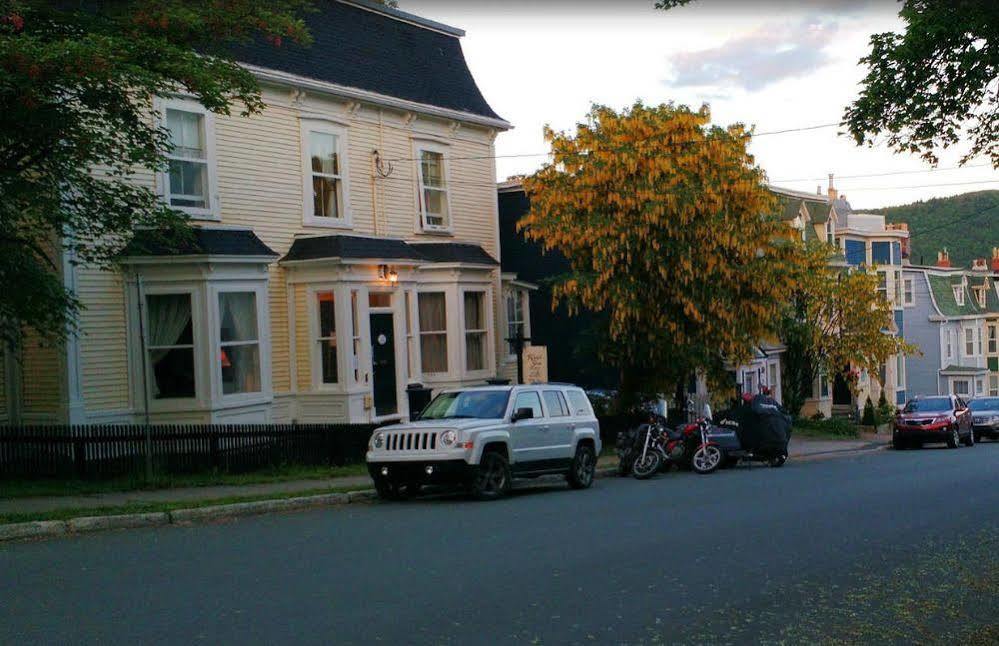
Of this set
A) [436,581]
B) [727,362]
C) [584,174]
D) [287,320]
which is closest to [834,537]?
[436,581]

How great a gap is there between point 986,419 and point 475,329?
71.0ft

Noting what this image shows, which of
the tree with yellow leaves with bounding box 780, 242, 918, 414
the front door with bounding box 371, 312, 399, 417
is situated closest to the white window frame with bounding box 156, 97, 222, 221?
the front door with bounding box 371, 312, 399, 417

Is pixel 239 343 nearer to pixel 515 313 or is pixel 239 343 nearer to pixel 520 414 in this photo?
pixel 520 414

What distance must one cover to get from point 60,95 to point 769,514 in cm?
1088

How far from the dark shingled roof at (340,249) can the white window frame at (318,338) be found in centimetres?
74

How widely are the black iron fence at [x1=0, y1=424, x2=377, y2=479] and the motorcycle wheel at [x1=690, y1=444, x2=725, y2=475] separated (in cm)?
899

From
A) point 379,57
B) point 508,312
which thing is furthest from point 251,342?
point 508,312

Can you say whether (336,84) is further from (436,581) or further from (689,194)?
(436,581)

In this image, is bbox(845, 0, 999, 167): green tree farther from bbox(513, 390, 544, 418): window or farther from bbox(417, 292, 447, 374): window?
bbox(417, 292, 447, 374): window

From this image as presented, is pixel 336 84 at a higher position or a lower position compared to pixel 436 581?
higher

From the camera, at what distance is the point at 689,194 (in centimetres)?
2727

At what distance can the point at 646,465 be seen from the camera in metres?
22.9

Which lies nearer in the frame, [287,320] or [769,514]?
[769,514]

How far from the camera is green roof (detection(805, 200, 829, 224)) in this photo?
179 feet
